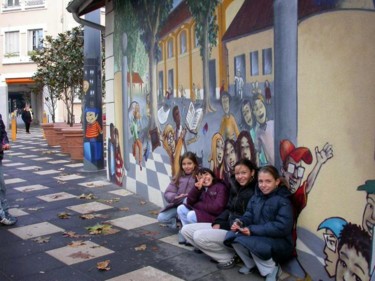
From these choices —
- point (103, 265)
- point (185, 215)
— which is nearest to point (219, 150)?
point (185, 215)

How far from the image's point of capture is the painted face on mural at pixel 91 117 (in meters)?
10.5

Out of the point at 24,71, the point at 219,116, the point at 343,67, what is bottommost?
the point at 219,116

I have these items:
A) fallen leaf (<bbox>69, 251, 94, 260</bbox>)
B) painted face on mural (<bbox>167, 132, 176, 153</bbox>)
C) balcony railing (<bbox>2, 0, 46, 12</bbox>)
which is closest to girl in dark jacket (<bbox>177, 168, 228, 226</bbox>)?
fallen leaf (<bbox>69, 251, 94, 260</bbox>)

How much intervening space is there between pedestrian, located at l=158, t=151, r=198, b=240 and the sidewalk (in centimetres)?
19

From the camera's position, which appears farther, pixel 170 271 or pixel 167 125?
pixel 167 125

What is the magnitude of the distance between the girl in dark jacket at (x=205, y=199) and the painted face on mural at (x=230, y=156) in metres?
0.23

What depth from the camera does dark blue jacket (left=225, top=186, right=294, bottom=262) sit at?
3.79 metres

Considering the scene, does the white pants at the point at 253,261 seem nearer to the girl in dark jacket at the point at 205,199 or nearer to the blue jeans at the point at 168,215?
the girl in dark jacket at the point at 205,199

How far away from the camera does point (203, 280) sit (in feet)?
13.1

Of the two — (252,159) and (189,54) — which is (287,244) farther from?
(189,54)

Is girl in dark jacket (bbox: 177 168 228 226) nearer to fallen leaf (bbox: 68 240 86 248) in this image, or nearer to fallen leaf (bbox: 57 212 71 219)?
fallen leaf (bbox: 68 240 86 248)

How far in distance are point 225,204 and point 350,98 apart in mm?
1830

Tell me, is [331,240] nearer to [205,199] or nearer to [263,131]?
[263,131]

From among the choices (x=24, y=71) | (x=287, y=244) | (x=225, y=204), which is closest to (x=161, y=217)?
(x=225, y=204)
